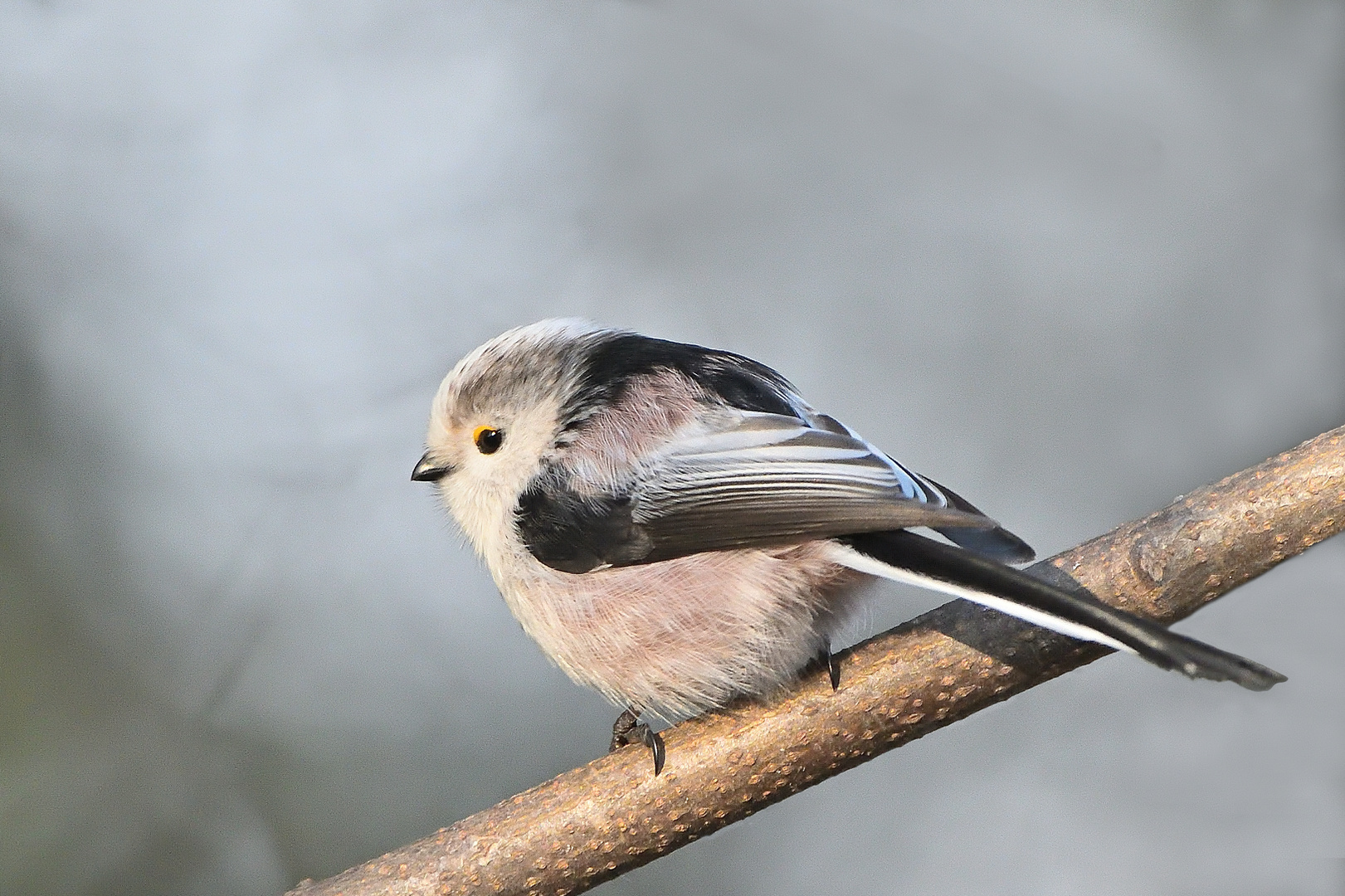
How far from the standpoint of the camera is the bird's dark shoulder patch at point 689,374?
2.34m

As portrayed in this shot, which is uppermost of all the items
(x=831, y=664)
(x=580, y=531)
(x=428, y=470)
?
(x=428, y=470)

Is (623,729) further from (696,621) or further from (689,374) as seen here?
(689,374)

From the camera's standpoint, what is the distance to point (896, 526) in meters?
1.86

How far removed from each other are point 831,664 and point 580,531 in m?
0.57

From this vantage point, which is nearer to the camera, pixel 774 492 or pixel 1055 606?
pixel 1055 606

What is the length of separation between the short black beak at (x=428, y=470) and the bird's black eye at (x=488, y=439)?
0.36 ft

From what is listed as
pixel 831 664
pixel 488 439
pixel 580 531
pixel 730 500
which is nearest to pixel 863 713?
pixel 831 664

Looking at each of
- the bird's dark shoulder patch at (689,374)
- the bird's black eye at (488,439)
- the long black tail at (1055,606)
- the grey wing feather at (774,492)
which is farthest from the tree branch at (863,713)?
the bird's black eye at (488,439)

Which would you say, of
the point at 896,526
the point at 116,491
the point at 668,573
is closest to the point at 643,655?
the point at 668,573

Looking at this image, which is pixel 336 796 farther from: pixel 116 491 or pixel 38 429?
pixel 38 429

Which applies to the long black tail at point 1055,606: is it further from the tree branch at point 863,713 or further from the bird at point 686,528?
the tree branch at point 863,713

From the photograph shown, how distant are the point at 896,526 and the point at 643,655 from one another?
60 centimetres

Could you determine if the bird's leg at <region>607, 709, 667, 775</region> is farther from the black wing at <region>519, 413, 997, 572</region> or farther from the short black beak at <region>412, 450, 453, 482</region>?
the short black beak at <region>412, 450, 453, 482</region>

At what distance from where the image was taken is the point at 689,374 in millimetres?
2391
